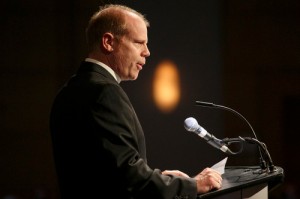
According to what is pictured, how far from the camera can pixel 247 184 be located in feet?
5.08

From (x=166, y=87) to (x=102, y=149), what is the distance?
154 inches

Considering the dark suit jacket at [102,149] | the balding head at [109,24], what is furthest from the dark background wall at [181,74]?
the dark suit jacket at [102,149]

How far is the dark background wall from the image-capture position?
516 centimetres

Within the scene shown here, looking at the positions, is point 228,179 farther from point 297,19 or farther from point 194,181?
point 297,19

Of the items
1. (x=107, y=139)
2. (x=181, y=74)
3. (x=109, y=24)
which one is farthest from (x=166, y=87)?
(x=107, y=139)

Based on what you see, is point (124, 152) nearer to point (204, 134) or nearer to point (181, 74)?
point (204, 134)

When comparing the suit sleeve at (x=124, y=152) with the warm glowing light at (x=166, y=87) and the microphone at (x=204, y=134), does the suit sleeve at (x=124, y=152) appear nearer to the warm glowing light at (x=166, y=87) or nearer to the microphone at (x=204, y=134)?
the microphone at (x=204, y=134)

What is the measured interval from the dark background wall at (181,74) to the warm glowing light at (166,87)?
7 centimetres

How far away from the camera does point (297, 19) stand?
5359 mm

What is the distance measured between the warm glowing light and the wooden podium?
348cm

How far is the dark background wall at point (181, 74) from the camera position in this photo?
5.16 meters

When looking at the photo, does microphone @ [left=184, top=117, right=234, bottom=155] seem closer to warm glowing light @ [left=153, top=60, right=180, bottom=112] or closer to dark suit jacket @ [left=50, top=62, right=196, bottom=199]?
dark suit jacket @ [left=50, top=62, right=196, bottom=199]

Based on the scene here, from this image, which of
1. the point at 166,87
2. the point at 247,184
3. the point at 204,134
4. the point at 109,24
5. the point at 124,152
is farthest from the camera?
the point at 166,87

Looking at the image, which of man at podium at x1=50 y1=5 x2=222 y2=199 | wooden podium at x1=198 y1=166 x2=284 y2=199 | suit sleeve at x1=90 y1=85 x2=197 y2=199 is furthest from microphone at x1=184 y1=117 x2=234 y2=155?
suit sleeve at x1=90 y1=85 x2=197 y2=199
